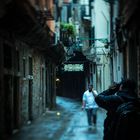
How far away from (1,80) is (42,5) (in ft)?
20.1

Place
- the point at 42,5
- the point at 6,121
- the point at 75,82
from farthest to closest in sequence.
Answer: the point at 75,82
the point at 42,5
the point at 6,121

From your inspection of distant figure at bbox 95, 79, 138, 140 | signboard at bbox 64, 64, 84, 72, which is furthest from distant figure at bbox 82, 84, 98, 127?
signboard at bbox 64, 64, 84, 72

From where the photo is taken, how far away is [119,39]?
2289cm

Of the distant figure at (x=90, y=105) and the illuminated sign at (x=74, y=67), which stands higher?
the illuminated sign at (x=74, y=67)

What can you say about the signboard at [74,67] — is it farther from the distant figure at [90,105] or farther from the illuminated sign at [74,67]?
the distant figure at [90,105]

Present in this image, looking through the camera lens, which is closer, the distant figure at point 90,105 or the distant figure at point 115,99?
the distant figure at point 115,99

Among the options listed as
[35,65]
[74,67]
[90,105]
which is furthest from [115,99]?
[74,67]

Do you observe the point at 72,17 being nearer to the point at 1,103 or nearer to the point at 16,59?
the point at 16,59

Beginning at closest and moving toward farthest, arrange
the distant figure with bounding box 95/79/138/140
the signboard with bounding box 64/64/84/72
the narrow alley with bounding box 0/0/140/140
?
the distant figure with bounding box 95/79/138/140 < the narrow alley with bounding box 0/0/140/140 < the signboard with bounding box 64/64/84/72

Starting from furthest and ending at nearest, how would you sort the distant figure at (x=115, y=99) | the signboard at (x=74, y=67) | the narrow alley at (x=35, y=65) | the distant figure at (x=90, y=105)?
the signboard at (x=74, y=67) → the distant figure at (x=90, y=105) → the narrow alley at (x=35, y=65) → the distant figure at (x=115, y=99)

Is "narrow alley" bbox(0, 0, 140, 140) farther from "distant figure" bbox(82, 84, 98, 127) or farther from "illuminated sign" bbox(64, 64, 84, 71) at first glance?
"illuminated sign" bbox(64, 64, 84, 71)

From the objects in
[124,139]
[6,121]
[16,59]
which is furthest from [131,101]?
[16,59]

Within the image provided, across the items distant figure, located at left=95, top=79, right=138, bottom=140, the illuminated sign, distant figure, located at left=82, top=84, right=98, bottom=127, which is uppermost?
the illuminated sign

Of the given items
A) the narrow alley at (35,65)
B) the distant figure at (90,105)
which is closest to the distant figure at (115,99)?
the narrow alley at (35,65)
